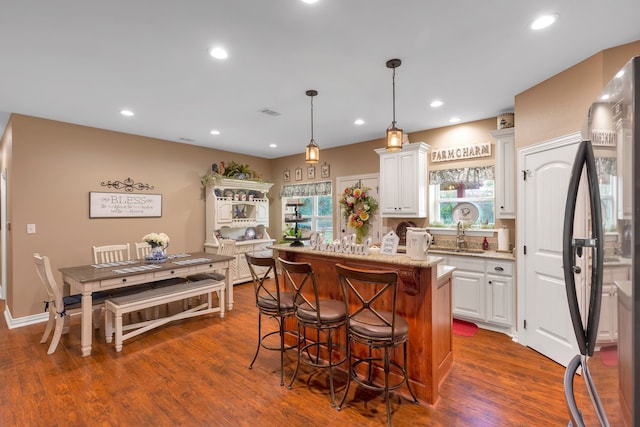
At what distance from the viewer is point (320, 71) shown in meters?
2.80

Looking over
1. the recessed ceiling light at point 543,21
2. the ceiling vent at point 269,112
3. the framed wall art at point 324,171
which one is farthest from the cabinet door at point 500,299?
the framed wall art at point 324,171

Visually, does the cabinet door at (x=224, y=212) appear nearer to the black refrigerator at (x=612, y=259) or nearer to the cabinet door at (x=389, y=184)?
the cabinet door at (x=389, y=184)

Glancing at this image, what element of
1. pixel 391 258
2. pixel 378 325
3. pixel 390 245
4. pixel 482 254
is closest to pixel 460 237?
pixel 482 254

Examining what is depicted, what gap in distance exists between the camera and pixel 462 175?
4336 millimetres

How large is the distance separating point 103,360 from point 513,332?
4415 mm

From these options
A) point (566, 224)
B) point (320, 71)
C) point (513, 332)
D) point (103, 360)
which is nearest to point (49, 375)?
point (103, 360)

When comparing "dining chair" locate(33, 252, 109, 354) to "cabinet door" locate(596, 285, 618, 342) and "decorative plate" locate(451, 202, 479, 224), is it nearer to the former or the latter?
"cabinet door" locate(596, 285, 618, 342)

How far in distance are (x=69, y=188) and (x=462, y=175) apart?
5.73m

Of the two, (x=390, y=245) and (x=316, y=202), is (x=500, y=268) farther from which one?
(x=316, y=202)

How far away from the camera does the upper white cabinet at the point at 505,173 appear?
367 centimetres

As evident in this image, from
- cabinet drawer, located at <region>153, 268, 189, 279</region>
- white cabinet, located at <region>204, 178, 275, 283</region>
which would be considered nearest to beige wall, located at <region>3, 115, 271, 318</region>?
white cabinet, located at <region>204, 178, 275, 283</region>

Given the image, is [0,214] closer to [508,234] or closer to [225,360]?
[225,360]

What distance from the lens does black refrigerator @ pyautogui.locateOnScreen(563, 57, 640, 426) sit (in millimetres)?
681

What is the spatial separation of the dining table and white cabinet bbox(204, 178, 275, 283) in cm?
139
